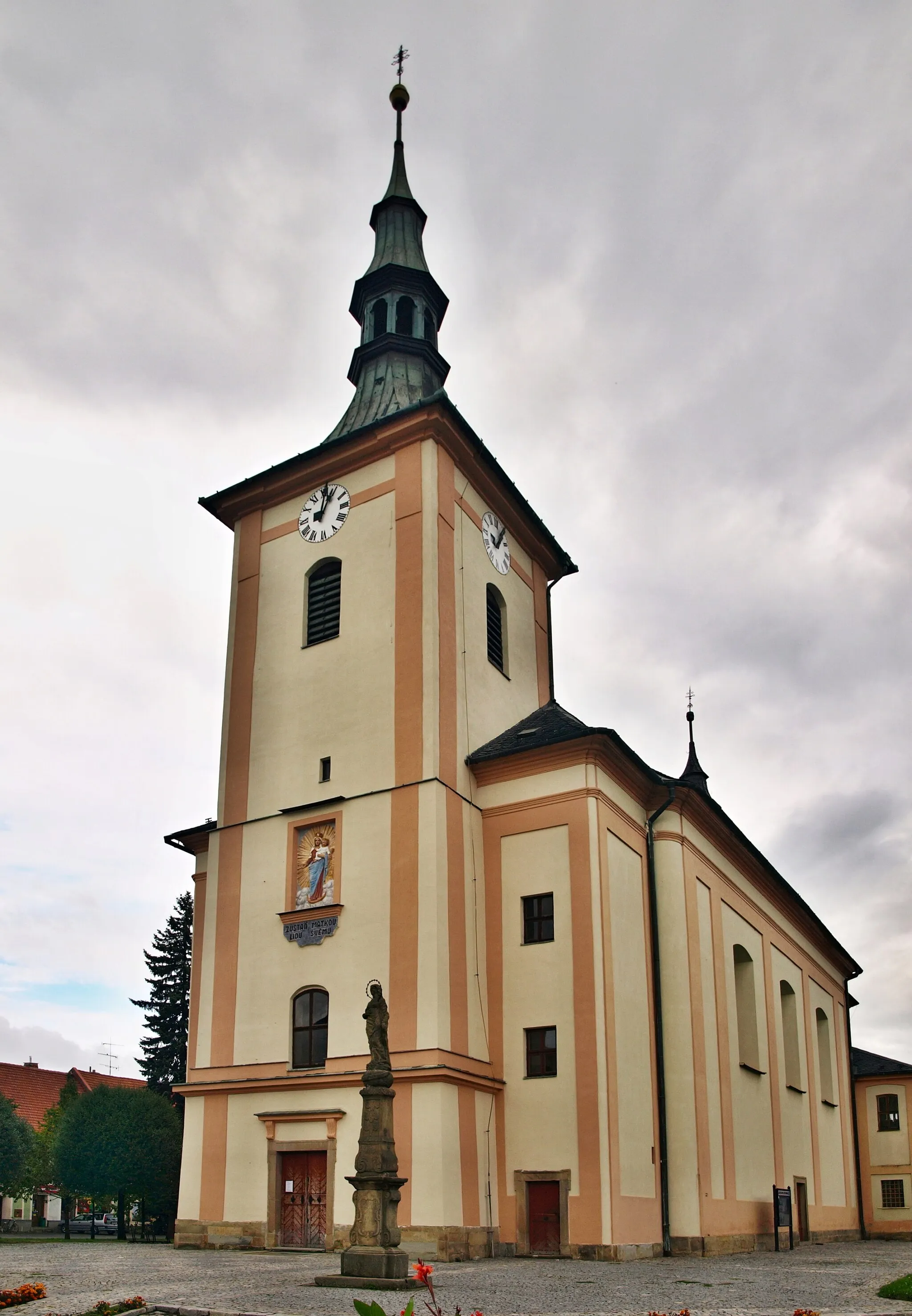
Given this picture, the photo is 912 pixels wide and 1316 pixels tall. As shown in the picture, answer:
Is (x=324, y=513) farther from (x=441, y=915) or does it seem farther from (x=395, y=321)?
(x=441, y=915)

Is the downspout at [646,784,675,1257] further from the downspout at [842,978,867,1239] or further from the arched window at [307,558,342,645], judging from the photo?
the downspout at [842,978,867,1239]

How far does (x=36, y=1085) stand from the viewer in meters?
57.8

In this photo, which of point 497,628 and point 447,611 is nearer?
point 447,611

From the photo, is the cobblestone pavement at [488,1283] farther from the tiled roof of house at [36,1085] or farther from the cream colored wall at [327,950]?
the tiled roof of house at [36,1085]

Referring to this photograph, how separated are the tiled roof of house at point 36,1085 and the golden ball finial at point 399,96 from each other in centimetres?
4192

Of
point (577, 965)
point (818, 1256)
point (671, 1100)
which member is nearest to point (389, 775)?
point (577, 965)

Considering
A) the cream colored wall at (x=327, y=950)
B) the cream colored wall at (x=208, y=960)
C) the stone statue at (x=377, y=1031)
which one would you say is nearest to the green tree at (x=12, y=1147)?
the cream colored wall at (x=208, y=960)

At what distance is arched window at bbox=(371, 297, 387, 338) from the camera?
30047mm

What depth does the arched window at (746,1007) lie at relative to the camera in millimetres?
27750

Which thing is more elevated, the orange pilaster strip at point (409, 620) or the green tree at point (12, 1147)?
the orange pilaster strip at point (409, 620)

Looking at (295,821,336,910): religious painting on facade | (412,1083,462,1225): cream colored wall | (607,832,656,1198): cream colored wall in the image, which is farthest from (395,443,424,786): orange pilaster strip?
(412,1083,462,1225): cream colored wall

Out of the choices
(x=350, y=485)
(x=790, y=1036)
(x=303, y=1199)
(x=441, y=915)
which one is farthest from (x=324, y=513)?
(x=790, y=1036)

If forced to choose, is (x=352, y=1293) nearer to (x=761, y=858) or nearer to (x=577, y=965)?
(x=577, y=965)

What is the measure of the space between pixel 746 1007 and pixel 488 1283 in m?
16.0
